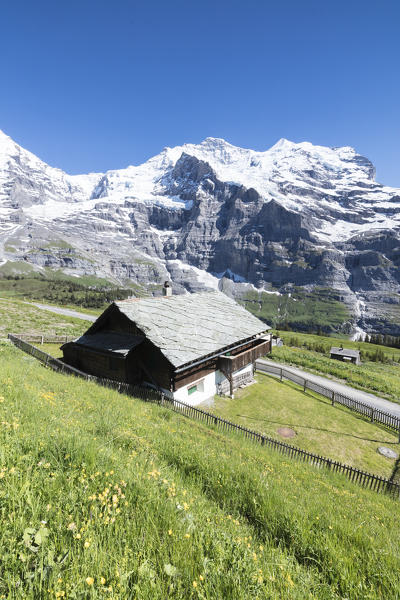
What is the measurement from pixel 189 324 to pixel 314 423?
12398mm

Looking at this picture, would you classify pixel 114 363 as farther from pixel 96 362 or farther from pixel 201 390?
pixel 201 390

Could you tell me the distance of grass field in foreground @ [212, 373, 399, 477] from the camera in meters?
17.2

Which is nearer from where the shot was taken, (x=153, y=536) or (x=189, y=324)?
(x=153, y=536)

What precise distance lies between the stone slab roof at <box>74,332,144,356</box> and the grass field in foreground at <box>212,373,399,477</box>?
8014mm

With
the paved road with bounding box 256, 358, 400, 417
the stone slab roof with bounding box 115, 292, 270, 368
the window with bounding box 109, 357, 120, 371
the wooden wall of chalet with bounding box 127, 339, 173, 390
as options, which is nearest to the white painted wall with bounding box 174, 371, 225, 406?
the wooden wall of chalet with bounding box 127, 339, 173, 390

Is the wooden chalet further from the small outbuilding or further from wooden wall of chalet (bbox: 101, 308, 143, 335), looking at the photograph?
the small outbuilding

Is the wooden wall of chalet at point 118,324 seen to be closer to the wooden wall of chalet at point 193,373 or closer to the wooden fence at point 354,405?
the wooden wall of chalet at point 193,373

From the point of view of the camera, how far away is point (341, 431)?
20.2 m

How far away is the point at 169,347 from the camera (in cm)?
1778

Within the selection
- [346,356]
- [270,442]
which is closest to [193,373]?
[270,442]

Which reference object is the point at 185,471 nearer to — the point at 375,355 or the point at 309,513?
the point at 309,513

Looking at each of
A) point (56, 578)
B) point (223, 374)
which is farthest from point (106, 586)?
point (223, 374)

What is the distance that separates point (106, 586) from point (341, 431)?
22.4 metres

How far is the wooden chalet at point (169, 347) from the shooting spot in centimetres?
1827
